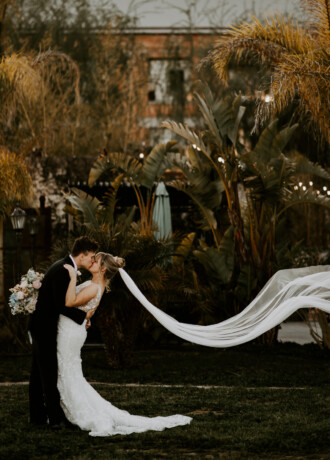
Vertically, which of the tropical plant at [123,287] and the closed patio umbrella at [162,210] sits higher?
the closed patio umbrella at [162,210]

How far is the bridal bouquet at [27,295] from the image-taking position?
876cm

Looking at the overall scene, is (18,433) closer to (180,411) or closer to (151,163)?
(180,411)

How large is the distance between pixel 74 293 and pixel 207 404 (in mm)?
2494

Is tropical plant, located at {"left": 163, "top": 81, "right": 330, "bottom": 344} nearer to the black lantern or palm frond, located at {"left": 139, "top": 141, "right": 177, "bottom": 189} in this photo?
palm frond, located at {"left": 139, "top": 141, "right": 177, "bottom": 189}

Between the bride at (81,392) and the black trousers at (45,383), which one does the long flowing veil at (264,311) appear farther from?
the black trousers at (45,383)

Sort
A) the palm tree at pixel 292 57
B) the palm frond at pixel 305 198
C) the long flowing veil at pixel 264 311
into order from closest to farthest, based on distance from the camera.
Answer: the long flowing veil at pixel 264 311 < the palm tree at pixel 292 57 < the palm frond at pixel 305 198

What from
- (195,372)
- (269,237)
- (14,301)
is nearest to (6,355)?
(195,372)

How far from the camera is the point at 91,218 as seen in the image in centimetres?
1504

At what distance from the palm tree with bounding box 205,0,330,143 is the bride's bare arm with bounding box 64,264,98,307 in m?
4.80

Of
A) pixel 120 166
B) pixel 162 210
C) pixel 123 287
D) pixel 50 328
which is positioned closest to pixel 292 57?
pixel 123 287

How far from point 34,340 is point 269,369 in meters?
5.89

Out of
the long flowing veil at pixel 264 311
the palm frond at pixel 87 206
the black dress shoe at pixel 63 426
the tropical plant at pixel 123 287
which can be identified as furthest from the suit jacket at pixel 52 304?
the palm frond at pixel 87 206

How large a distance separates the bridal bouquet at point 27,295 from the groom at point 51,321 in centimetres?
52

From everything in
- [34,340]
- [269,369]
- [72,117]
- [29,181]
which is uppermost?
A: [72,117]
